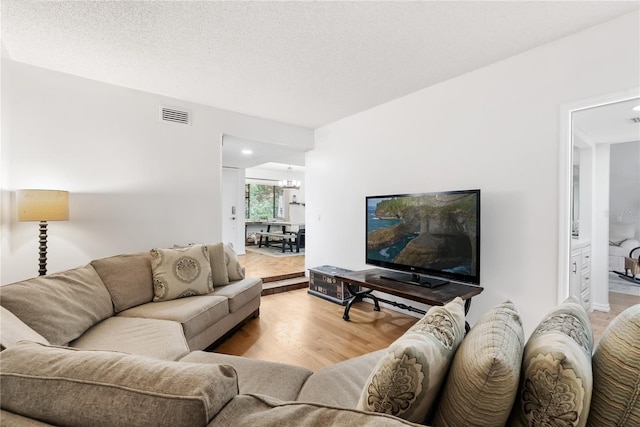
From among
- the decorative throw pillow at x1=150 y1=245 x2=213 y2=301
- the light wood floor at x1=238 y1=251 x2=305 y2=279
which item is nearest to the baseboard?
the light wood floor at x1=238 y1=251 x2=305 y2=279

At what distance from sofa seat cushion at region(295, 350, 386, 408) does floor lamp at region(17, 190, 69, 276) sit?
2.63 metres

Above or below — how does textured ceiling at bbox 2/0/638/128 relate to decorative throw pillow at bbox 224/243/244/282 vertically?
above

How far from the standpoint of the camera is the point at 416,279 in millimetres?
2812

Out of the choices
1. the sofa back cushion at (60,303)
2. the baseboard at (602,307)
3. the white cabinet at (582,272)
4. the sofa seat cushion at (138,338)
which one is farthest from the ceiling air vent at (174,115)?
the baseboard at (602,307)

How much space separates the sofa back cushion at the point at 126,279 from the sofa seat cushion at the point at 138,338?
21 cm

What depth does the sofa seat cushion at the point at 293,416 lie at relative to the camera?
548 mm

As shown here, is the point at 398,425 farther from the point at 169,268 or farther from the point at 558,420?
the point at 169,268

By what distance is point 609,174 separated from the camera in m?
2.66

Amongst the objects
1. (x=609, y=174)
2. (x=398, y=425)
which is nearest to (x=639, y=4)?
(x=609, y=174)

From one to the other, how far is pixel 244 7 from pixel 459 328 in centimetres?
222

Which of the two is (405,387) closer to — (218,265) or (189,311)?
(189,311)

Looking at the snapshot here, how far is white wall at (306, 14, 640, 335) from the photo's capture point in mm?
2133

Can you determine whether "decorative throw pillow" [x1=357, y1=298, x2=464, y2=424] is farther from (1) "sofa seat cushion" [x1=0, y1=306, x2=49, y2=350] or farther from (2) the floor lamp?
(2) the floor lamp

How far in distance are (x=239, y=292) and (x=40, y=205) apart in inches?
71.6
